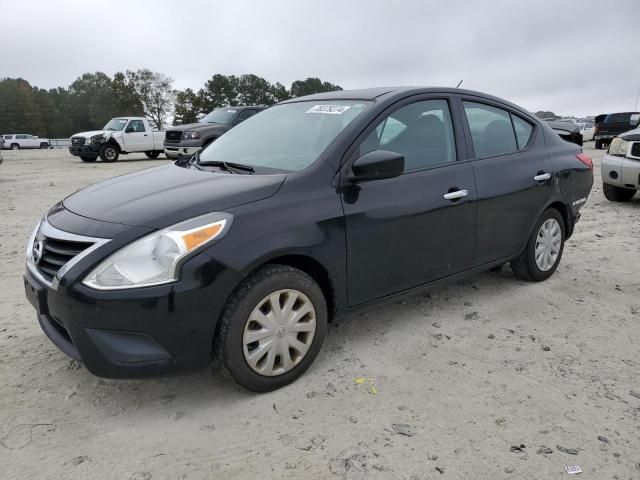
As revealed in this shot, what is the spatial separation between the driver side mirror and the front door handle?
0.64 metres

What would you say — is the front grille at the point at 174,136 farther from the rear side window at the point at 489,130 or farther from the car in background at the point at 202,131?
the rear side window at the point at 489,130

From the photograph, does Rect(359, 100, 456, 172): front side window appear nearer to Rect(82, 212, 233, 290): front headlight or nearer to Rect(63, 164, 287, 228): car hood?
Rect(63, 164, 287, 228): car hood

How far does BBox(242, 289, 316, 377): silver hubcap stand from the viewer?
9.15ft

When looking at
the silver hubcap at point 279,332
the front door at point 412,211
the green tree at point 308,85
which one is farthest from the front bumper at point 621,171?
the green tree at point 308,85

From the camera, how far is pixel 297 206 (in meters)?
2.94

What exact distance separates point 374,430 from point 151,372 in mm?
1096

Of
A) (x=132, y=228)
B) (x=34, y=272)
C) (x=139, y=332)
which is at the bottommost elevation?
(x=139, y=332)

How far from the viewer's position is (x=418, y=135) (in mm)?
3650

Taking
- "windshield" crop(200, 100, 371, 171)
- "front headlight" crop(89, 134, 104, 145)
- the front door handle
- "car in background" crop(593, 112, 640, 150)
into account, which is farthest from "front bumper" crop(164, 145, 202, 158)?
"car in background" crop(593, 112, 640, 150)

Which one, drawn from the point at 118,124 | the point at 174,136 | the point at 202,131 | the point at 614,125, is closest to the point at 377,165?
the point at 202,131

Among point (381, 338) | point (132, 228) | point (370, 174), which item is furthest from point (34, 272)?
point (381, 338)

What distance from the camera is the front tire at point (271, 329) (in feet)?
8.87

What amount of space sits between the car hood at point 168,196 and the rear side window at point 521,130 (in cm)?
231

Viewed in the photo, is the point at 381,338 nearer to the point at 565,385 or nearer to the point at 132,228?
the point at 565,385
